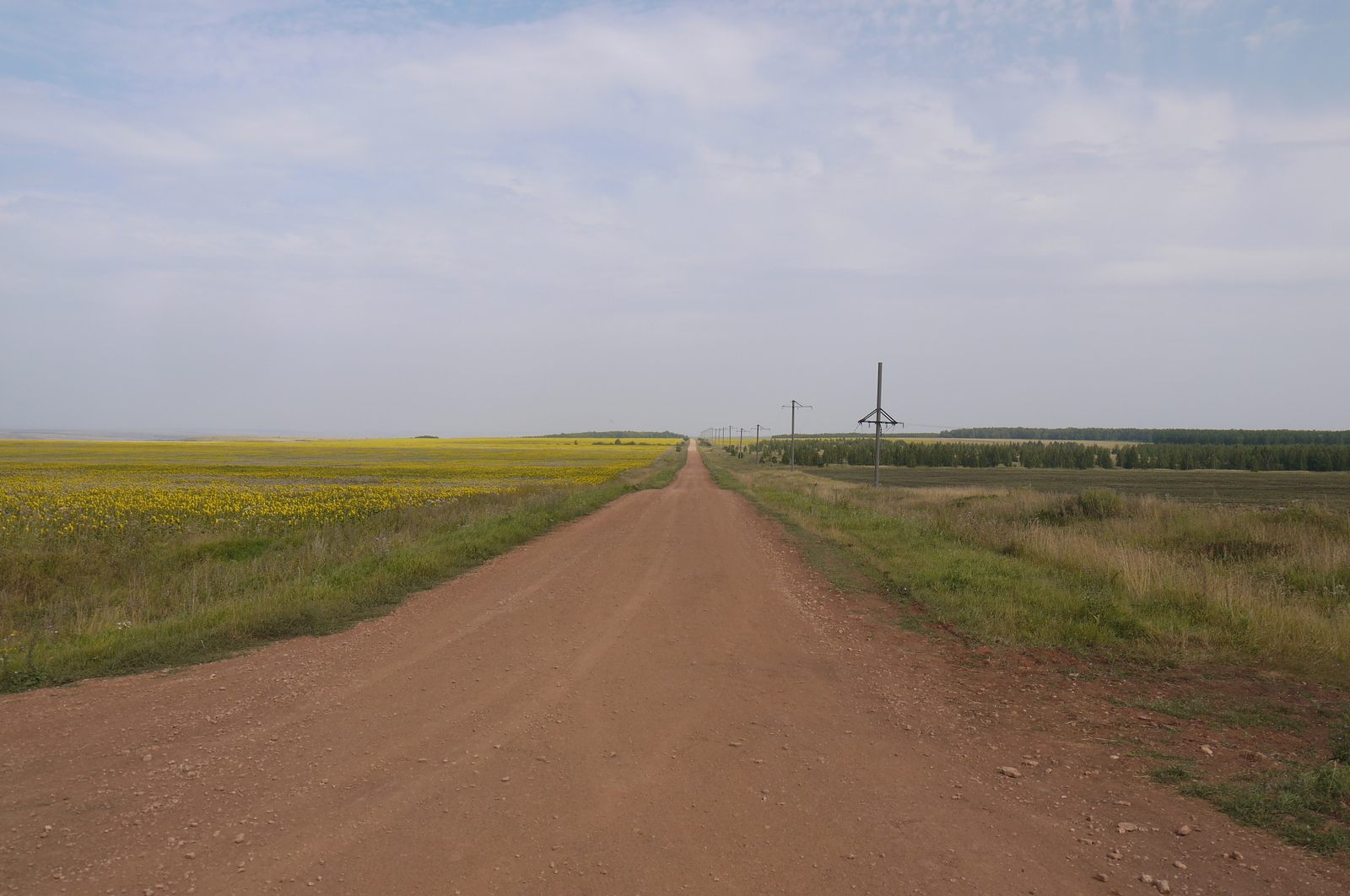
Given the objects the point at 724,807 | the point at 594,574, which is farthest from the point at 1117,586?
the point at 724,807

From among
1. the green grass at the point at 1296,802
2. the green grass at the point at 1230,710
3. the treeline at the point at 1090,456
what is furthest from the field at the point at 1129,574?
the treeline at the point at 1090,456

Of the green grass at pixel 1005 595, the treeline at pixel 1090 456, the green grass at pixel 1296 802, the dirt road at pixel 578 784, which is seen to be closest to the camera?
the dirt road at pixel 578 784

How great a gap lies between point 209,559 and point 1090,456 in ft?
300

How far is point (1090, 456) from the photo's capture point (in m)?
84.2

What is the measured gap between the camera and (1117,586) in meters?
10.7

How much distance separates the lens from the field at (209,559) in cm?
779

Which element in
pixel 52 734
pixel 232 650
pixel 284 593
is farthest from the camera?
pixel 284 593

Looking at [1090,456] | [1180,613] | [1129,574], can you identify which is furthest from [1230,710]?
[1090,456]

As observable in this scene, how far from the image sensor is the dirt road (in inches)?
140

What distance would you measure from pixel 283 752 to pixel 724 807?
3.09 meters

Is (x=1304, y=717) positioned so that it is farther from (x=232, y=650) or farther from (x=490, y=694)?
(x=232, y=650)

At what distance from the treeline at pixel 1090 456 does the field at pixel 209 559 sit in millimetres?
63751

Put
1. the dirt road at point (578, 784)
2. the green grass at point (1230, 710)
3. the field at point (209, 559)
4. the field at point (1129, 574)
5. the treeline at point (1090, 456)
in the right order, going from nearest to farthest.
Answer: the dirt road at point (578, 784), the green grass at point (1230, 710), the field at point (209, 559), the field at point (1129, 574), the treeline at point (1090, 456)

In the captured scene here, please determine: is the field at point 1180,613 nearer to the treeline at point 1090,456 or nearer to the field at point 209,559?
the field at point 209,559
